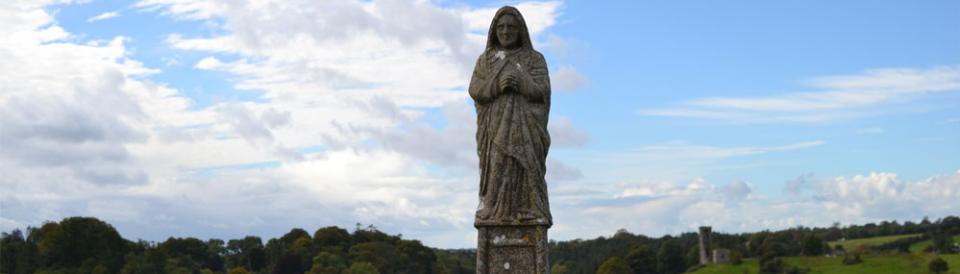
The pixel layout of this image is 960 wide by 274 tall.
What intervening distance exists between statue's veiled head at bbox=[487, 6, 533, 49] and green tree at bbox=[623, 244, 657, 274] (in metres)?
121

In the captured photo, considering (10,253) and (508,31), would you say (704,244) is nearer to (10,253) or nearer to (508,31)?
(10,253)

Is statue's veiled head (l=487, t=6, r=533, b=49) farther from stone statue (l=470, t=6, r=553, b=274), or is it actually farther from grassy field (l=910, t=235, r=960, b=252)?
grassy field (l=910, t=235, r=960, b=252)

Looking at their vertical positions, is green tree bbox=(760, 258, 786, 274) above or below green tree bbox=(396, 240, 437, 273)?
above

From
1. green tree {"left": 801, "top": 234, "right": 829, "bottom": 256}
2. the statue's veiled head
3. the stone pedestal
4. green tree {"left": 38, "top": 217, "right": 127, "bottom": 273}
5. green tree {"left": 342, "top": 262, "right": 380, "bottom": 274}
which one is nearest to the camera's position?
the stone pedestal

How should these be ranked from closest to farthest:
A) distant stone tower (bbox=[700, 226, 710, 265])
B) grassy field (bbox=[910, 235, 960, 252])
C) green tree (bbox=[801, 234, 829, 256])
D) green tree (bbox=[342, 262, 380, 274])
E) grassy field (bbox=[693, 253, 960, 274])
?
1. green tree (bbox=[342, 262, 380, 274])
2. grassy field (bbox=[693, 253, 960, 274])
3. grassy field (bbox=[910, 235, 960, 252])
4. green tree (bbox=[801, 234, 829, 256])
5. distant stone tower (bbox=[700, 226, 710, 265])

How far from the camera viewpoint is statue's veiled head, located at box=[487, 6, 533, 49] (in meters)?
17.6

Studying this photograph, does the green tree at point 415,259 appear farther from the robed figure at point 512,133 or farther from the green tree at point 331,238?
the robed figure at point 512,133

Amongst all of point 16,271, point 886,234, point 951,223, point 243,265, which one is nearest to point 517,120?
point 16,271

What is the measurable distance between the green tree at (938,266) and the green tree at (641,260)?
31.3 m

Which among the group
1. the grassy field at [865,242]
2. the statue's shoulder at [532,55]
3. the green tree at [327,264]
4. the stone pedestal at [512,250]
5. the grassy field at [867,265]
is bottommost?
the stone pedestal at [512,250]

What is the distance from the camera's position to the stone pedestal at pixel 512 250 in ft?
56.3

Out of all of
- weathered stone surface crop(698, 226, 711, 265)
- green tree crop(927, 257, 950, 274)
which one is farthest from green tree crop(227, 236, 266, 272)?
weathered stone surface crop(698, 226, 711, 265)

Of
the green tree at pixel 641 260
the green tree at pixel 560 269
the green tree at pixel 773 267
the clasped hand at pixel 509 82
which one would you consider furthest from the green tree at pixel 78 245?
the green tree at pixel 773 267

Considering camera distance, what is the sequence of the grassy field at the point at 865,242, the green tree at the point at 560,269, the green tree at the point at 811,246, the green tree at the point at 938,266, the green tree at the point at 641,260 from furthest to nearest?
the grassy field at the point at 865,242
the green tree at the point at 811,246
the green tree at the point at 641,260
the green tree at the point at 938,266
the green tree at the point at 560,269
